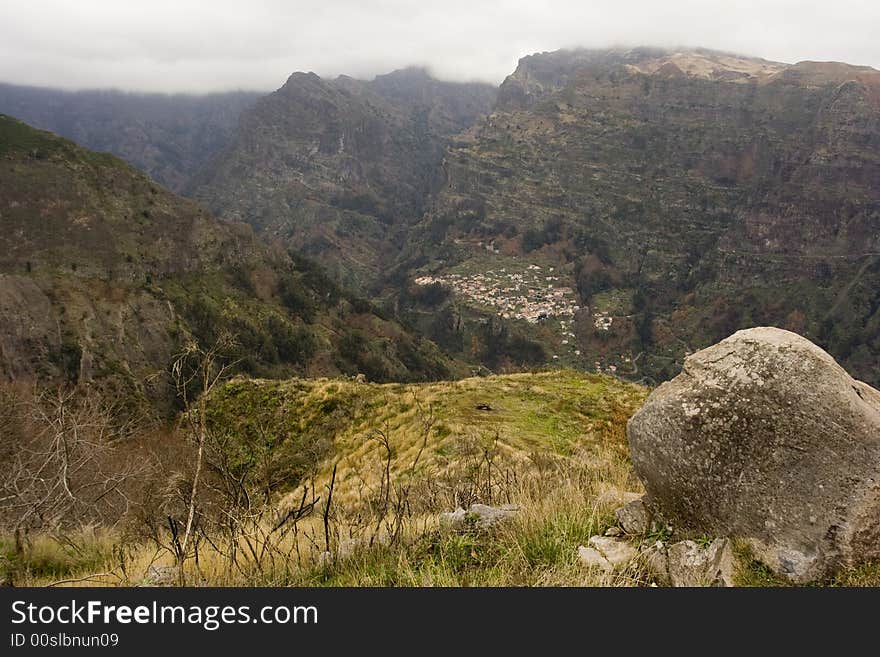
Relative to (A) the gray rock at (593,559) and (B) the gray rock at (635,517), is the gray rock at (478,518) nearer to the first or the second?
(A) the gray rock at (593,559)

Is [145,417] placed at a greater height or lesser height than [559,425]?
lesser

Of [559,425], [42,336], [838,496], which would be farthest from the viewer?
[42,336]

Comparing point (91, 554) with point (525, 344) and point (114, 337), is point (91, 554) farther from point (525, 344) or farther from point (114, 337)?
point (525, 344)

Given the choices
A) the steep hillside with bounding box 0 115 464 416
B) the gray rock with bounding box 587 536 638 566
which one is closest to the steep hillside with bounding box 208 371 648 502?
the gray rock with bounding box 587 536 638 566

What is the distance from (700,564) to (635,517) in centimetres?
91

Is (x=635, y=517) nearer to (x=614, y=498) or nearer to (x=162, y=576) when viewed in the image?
(x=614, y=498)

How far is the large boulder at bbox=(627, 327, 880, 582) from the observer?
4.15 metres

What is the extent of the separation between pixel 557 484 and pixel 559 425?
7414 mm

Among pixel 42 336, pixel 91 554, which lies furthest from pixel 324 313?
pixel 91 554

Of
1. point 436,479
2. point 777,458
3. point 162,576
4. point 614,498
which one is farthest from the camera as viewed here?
point 436,479

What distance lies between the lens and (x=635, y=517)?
4.85 meters

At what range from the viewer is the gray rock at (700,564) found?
392 cm

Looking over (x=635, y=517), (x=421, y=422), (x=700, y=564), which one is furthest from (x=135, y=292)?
(x=700, y=564)

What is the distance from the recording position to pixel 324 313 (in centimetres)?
13062
